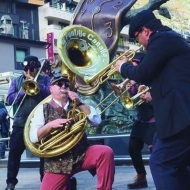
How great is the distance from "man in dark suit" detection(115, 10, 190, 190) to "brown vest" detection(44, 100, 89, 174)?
830mm

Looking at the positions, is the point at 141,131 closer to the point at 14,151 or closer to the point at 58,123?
the point at 14,151

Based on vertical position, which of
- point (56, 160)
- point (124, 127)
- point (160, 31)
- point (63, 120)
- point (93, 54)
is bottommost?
point (124, 127)

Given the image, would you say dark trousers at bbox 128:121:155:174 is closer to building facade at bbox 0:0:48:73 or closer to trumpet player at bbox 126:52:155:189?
trumpet player at bbox 126:52:155:189

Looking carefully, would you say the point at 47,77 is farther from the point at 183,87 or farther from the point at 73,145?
the point at 183,87

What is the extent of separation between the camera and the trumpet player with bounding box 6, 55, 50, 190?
6.11 metres

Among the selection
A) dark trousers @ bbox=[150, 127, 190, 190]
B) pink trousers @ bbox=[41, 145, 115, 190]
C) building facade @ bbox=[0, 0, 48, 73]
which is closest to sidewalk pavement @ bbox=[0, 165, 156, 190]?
pink trousers @ bbox=[41, 145, 115, 190]

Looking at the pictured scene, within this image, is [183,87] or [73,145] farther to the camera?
[73,145]

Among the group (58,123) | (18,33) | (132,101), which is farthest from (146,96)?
(18,33)

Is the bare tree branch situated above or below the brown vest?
above

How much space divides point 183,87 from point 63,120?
119cm

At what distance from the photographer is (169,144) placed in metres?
3.86

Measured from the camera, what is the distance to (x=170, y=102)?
383 cm

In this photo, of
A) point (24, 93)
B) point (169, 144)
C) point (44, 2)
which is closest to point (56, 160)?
point (169, 144)

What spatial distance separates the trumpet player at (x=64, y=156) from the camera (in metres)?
4.46
